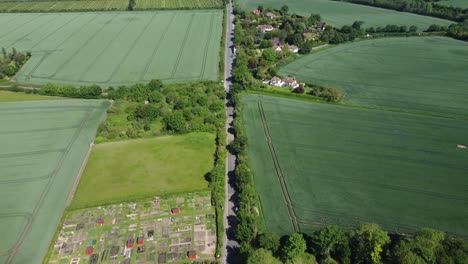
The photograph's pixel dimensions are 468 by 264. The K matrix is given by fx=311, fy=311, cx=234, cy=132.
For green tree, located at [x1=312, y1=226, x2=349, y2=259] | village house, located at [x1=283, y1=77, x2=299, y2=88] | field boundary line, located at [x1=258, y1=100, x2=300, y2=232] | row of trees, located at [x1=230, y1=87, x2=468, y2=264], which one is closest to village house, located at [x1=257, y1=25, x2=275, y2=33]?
village house, located at [x1=283, y1=77, x2=299, y2=88]

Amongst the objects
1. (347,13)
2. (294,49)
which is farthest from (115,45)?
(347,13)

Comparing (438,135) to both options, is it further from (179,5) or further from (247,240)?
(179,5)

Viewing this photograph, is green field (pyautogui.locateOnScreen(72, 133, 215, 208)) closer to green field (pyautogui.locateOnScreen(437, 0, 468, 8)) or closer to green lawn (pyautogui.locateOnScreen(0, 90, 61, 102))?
green lawn (pyautogui.locateOnScreen(0, 90, 61, 102))

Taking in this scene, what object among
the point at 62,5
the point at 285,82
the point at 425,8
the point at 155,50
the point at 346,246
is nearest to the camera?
the point at 346,246

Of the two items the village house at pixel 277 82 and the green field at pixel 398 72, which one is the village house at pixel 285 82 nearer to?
the village house at pixel 277 82

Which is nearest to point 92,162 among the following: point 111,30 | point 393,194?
point 393,194

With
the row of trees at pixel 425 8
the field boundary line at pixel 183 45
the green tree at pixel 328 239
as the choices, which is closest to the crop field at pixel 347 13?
the row of trees at pixel 425 8

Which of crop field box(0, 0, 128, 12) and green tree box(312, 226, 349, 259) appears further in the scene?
crop field box(0, 0, 128, 12)

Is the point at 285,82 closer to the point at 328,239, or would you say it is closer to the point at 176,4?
the point at 328,239
